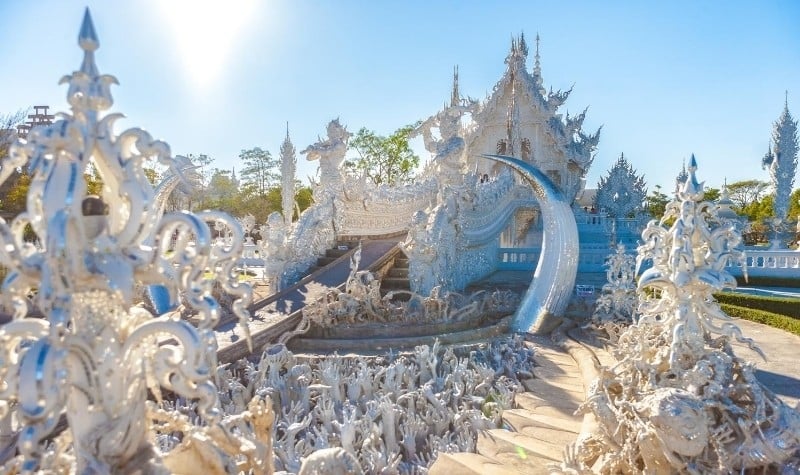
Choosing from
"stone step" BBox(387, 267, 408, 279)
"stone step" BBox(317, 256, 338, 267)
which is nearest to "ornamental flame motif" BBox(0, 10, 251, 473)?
"stone step" BBox(387, 267, 408, 279)

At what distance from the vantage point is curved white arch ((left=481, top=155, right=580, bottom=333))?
877 cm

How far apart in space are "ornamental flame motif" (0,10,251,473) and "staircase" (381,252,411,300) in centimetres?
880

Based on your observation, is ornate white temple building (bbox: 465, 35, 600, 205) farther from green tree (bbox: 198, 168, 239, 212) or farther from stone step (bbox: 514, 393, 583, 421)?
stone step (bbox: 514, 393, 583, 421)

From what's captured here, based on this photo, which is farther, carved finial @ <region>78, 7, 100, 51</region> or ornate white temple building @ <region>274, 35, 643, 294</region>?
ornate white temple building @ <region>274, 35, 643, 294</region>

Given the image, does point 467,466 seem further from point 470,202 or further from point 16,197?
point 16,197

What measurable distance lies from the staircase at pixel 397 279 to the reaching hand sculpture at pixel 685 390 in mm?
7155

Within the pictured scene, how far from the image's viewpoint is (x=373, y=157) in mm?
38500

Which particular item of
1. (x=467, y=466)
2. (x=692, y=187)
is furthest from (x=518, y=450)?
(x=692, y=187)

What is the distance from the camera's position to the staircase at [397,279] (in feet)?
37.6

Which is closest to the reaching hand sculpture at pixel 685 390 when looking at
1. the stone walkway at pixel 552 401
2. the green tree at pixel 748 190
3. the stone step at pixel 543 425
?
the stone walkway at pixel 552 401

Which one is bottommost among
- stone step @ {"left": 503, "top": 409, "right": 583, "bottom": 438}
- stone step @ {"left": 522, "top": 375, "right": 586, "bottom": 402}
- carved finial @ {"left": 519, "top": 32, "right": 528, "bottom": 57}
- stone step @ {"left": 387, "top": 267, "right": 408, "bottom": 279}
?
stone step @ {"left": 503, "top": 409, "right": 583, "bottom": 438}

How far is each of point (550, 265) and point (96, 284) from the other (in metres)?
8.00

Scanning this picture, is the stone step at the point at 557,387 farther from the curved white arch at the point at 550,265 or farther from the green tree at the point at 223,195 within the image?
the green tree at the point at 223,195

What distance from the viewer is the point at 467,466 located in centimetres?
391
